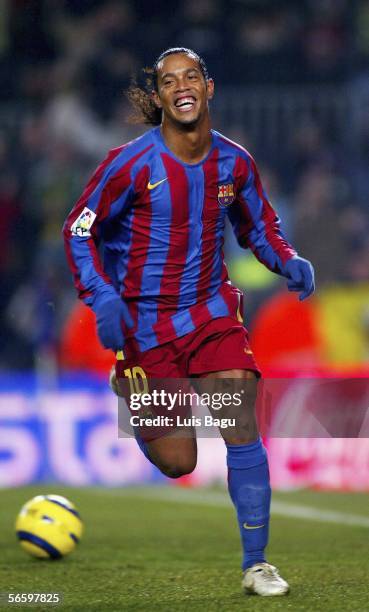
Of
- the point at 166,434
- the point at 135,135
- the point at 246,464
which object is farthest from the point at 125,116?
the point at 246,464

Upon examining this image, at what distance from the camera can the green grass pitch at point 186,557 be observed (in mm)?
4344

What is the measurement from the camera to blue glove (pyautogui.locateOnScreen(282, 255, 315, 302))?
4.59 meters

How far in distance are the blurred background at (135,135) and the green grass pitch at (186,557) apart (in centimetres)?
101

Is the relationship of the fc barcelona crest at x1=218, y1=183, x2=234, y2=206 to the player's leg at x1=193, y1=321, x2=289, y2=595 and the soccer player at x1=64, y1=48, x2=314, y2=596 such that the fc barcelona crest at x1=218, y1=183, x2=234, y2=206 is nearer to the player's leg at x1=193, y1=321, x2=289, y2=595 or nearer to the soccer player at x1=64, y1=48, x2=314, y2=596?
the soccer player at x1=64, y1=48, x2=314, y2=596

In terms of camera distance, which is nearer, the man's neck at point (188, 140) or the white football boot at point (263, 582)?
the white football boot at point (263, 582)

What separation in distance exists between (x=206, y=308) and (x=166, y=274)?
0.19 metres

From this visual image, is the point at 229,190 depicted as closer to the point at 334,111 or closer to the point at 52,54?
the point at 334,111

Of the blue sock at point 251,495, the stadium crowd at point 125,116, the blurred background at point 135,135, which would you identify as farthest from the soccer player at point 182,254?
the stadium crowd at point 125,116

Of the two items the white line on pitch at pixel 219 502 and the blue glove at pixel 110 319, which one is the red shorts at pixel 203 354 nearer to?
the blue glove at pixel 110 319

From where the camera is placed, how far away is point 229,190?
4.70 meters

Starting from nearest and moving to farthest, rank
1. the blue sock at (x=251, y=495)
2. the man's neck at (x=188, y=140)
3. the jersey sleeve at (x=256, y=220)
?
1. the blue sock at (x=251, y=495)
2. the man's neck at (x=188, y=140)
3. the jersey sleeve at (x=256, y=220)

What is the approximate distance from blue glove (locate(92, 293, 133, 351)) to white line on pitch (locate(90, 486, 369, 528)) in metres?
3.01

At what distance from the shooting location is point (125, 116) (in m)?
12.1

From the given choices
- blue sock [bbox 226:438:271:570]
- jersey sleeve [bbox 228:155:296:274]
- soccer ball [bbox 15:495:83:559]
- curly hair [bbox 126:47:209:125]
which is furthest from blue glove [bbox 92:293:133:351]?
soccer ball [bbox 15:495:83:559]
